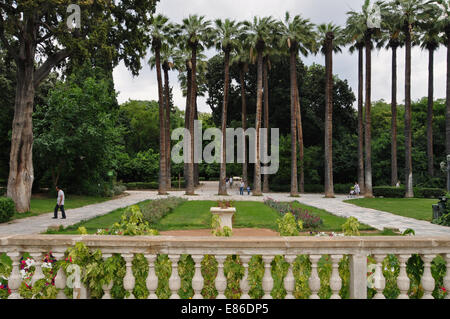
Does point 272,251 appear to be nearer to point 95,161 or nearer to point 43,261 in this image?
Result: point 43,261

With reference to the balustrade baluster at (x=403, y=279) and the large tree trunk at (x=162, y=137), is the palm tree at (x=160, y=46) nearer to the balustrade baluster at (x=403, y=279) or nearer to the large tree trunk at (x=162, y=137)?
the large tree trunk at (x=162, y=137)

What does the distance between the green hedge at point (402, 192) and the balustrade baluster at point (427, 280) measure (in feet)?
104

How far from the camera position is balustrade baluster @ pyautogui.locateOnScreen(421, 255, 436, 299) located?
329 centimetres

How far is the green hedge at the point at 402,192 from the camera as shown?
31.5m

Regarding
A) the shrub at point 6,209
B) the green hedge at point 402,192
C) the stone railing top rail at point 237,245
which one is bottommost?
the green hedge at point 402,192

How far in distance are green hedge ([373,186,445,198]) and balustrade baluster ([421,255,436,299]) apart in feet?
104

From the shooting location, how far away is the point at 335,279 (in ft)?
10.9

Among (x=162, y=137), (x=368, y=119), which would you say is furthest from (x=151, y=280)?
(x=368, y=119)

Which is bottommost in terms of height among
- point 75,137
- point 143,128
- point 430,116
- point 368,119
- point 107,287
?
point 107,287

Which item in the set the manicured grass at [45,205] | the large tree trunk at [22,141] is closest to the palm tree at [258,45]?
the manicured grass at [45,205]

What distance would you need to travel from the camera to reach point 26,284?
338 centimetres

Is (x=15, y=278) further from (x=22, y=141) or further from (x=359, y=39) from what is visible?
(x=359, y=39)

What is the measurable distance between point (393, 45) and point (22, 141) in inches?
1438
